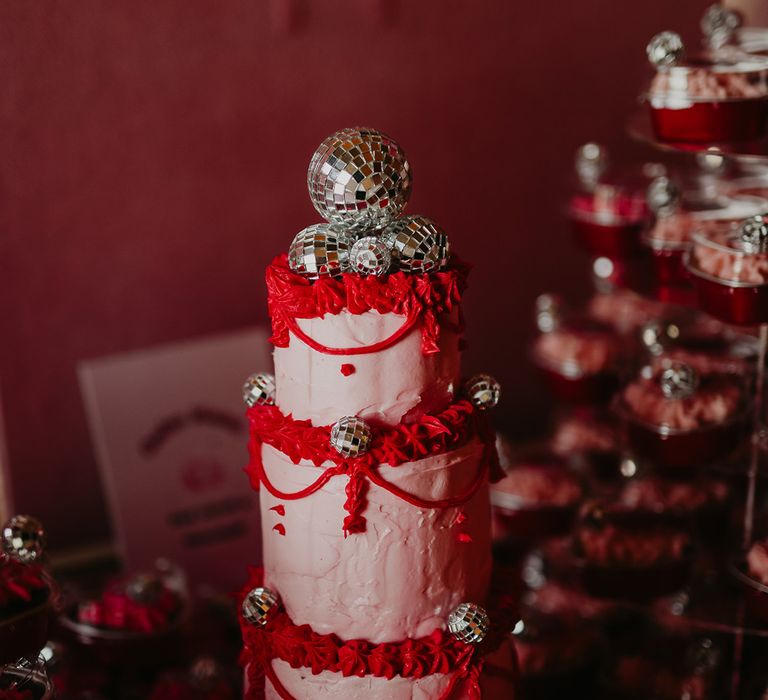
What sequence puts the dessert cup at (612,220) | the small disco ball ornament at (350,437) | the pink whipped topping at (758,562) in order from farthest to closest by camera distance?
1. the dessert cup at (612,220)
2. the pink whipped topping at (758,562)
3. the small disco ball ornament at (350,437)

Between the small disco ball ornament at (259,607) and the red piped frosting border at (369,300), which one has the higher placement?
the red piped frosting border at (369,300)

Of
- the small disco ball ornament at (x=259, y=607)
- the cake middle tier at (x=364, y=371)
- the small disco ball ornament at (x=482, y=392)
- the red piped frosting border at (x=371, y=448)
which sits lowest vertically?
the small disco ball ornament at (x=259, y=607)

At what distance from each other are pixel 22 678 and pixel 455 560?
70cm

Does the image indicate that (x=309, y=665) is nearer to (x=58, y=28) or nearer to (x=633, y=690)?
(x=633, y=690)

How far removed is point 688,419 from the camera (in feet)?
6.32

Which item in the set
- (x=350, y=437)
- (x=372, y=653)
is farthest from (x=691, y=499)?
(x=350, y=437)

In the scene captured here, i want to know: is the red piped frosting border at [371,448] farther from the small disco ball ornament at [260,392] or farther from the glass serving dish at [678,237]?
the glass serving dish at [678,237]

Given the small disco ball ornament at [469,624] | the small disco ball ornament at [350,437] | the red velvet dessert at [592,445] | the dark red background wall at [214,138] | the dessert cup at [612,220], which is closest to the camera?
the small disco ball ornament at [350,437]

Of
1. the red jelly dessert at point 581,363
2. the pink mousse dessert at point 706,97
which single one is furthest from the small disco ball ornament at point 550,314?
the pink mousse dessert at point 706,97

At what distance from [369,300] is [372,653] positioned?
0.53 meters

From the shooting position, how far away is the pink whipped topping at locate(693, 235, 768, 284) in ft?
5.57

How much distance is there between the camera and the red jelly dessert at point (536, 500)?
7.55ft

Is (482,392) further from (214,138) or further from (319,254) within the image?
(214,138)

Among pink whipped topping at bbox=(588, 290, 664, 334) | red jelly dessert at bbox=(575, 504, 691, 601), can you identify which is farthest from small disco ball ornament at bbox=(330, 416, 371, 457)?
pink whipped topping at bbox=(588, 290, 664, 334)
